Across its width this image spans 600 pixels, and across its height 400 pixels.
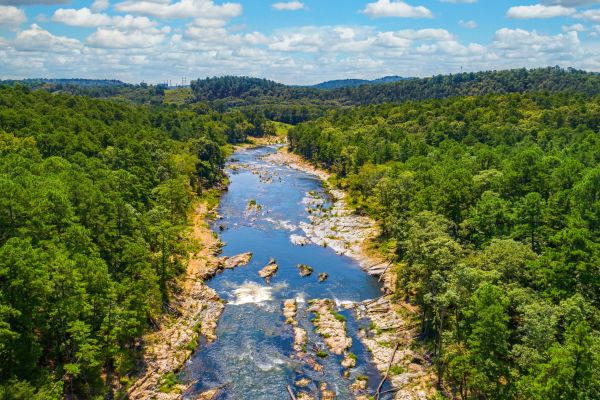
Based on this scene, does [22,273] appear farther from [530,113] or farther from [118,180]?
[530,113]

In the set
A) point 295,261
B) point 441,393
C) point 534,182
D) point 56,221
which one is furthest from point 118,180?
point 534,182

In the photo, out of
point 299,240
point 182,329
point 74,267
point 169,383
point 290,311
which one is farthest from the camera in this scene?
point 299,240

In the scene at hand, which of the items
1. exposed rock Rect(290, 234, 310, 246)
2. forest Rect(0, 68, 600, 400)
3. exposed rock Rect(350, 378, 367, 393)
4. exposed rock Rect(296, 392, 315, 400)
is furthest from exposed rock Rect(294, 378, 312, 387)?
exposed rock Rect(290, 234, 310, 246)

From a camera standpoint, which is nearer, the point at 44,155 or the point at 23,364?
the point at 23,364

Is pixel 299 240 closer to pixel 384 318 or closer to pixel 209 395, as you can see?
pixel 384 318

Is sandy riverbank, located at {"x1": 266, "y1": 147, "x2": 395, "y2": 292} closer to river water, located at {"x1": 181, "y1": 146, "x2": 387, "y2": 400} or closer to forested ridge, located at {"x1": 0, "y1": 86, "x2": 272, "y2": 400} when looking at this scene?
river water, located at {"x1": 181, "y1": 146, "x2": 387, "y2": 400}

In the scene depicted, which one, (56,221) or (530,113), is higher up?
(530,113)

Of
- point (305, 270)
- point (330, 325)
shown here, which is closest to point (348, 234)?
point (305, 270)
